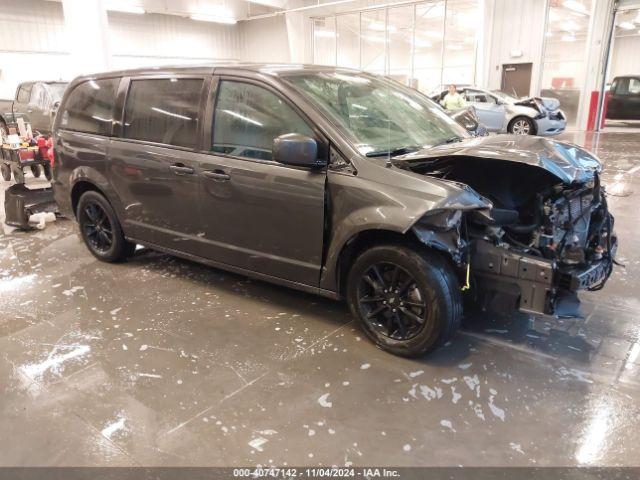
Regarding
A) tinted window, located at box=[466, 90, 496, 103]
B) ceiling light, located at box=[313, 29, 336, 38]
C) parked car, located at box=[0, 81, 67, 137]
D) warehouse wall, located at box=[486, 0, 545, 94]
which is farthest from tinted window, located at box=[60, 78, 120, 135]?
ceiling light, located at box=[313, 29, 336, 38]

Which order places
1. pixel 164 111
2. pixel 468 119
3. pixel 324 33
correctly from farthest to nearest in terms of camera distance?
pixel 324 33
pixel 468 119
pixel 164 111

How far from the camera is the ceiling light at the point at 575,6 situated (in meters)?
15.3

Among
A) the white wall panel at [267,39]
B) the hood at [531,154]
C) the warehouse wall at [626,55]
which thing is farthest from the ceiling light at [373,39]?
the hood at [531,154]

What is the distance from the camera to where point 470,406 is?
2.44 meters

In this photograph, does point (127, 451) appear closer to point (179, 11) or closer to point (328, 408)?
point (328, 408)

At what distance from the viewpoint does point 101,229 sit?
4.48 meters

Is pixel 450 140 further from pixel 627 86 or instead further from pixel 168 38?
pixel 168 38

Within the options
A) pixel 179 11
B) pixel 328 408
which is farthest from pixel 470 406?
pixel 179 11

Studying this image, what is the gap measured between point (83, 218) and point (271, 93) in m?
2.55

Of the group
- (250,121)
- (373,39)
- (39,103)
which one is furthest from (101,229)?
(373,39)

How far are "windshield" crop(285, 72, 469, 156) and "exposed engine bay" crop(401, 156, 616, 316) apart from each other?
335 millimetres

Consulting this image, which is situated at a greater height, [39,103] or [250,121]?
[39,103]

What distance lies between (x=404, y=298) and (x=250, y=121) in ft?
5.02

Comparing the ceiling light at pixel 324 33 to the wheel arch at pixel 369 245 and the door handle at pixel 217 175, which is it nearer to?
the door handle at pixel 217 175
